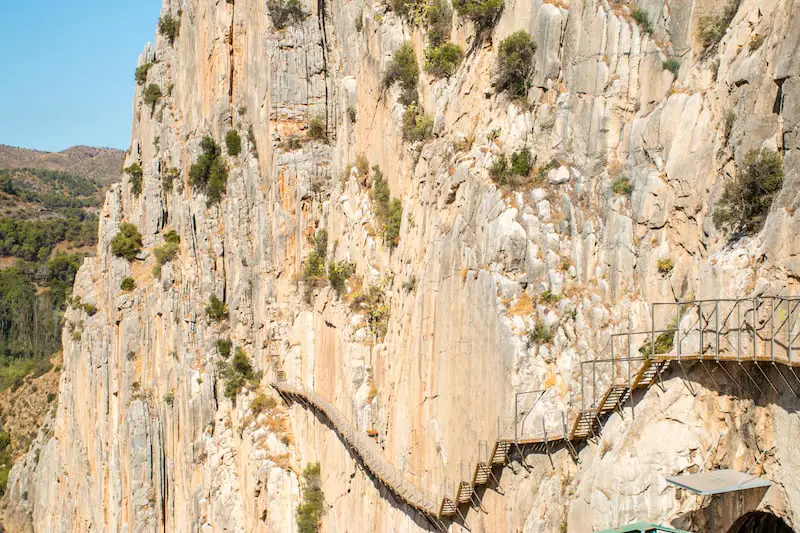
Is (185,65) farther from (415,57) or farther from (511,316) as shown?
(511,316)

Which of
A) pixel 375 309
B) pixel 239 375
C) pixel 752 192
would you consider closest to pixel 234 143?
pixel 239 375

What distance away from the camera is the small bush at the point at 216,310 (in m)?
46.0

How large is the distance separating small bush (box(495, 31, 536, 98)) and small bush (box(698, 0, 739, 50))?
482cm

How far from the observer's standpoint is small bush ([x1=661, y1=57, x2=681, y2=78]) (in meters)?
21.3

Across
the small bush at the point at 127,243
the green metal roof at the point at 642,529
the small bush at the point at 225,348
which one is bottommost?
the green metal roof at the point at 642,529

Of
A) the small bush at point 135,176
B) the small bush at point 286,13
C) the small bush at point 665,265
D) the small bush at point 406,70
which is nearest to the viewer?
the small bush at point 665,265

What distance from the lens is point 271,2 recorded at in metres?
43.7

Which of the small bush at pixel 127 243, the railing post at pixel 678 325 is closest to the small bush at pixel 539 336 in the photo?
the railing post at pixel 678 325

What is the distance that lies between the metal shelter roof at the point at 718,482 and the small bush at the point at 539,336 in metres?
5.34

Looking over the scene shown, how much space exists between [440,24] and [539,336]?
1306 centimetres

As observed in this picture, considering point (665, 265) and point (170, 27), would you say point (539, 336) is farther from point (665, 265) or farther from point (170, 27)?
point (170, 27)

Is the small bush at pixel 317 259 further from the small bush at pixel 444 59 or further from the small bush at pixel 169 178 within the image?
the small bush at pixel 169 178

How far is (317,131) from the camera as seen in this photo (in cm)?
4244

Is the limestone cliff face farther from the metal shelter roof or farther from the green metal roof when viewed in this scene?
the green metal roof
